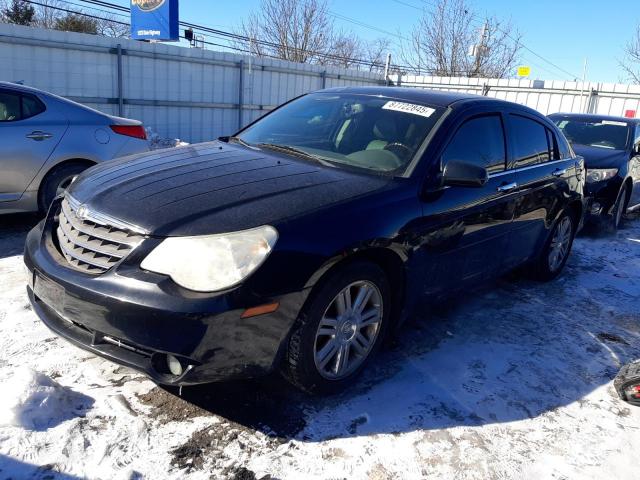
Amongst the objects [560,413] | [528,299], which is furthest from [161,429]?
[528,299]

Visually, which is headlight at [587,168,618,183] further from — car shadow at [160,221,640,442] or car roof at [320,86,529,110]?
car roof at [320,86,529,110]

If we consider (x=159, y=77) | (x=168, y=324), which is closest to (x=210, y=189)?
(x=168, y=324)

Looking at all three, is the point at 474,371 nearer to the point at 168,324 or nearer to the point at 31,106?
the point at 168,324

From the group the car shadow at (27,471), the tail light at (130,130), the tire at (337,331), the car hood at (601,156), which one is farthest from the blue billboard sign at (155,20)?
the car shadow at (27,471)

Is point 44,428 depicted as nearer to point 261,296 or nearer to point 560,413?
point 261,296

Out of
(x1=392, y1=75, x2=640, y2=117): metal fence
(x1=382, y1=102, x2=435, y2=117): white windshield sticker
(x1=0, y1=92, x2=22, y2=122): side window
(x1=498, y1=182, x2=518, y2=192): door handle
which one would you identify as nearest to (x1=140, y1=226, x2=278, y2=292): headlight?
(x1=382, y1=102, x2=435, y2=117): white windshield sticker

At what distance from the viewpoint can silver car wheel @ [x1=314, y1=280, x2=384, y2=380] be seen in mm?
2773

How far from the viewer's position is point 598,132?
8.48m

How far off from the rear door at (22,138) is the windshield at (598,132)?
738 cm

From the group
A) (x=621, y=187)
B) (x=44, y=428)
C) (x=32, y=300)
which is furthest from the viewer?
(x=621, y=187)

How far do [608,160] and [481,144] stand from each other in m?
4.61

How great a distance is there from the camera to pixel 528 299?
15.5ft

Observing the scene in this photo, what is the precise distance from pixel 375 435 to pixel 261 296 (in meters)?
0.95

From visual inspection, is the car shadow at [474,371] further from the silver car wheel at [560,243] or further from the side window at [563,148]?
Answer: the side window at [563,148]
